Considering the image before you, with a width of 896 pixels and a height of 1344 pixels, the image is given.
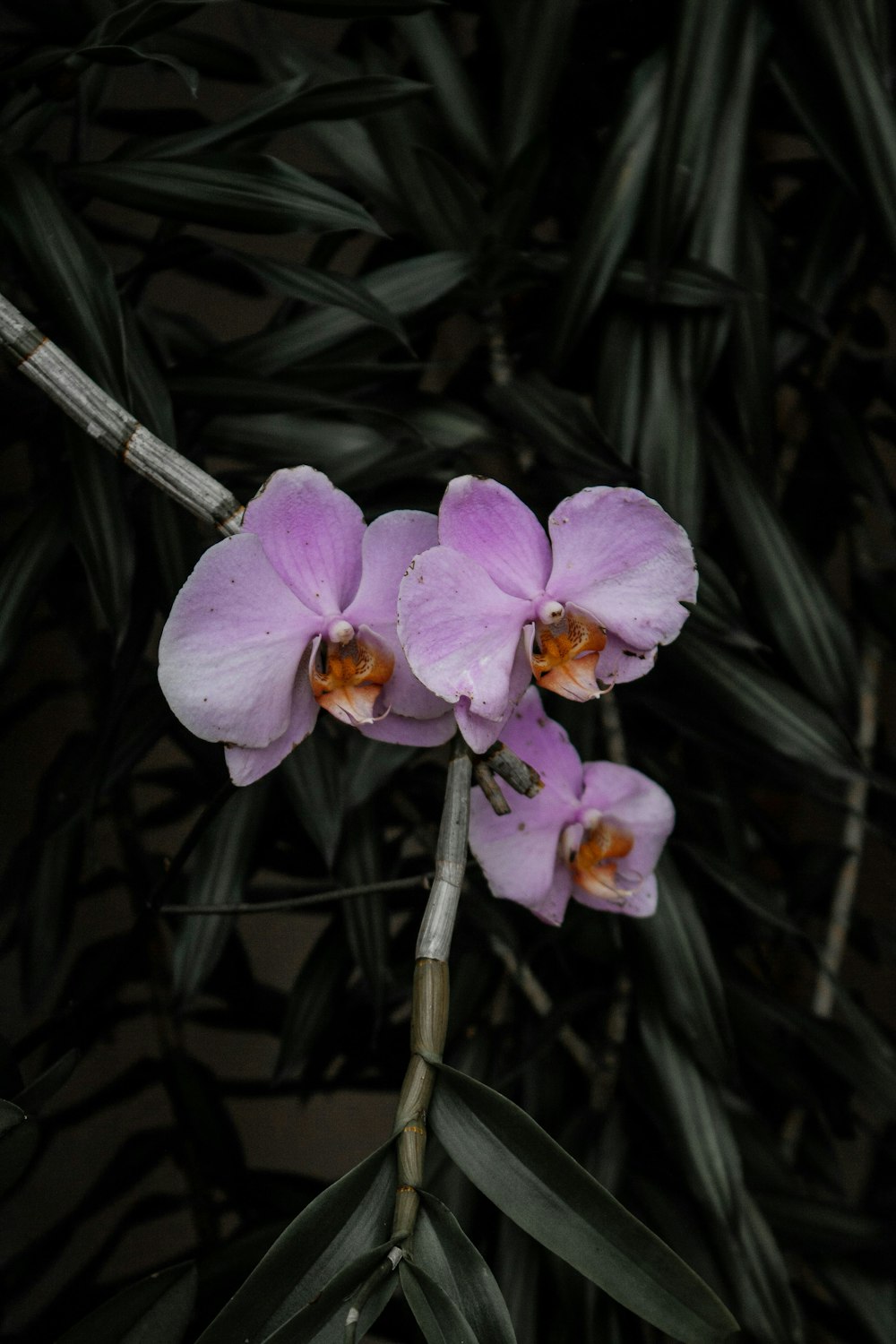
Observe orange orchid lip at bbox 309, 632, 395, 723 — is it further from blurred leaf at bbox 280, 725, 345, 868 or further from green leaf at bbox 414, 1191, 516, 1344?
blurred leaf at bbox 280, 725, 345, 868

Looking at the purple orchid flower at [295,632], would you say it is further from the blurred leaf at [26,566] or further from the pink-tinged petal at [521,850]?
the blurred leaf at [26,566]

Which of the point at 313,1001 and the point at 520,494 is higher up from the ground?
the point at 520,494

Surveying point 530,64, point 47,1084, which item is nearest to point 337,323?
point 530,64

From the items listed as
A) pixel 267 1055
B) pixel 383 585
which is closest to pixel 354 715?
pixel 383 585

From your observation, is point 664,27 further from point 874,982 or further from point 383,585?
point 874,982

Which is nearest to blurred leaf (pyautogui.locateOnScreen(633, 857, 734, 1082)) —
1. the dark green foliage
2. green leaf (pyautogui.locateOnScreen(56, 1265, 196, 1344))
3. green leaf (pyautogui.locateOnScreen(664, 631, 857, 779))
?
the dark green foliage

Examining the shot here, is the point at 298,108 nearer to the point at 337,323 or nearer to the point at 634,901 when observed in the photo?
the point at 337,323
